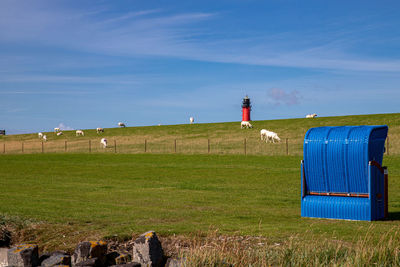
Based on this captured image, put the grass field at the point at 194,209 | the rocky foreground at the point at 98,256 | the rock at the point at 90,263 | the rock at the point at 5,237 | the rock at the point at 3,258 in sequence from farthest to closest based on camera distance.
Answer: the rock at the point at 5,237
the rock at the point at 3,258
the grass field at the point at 194,209
the rocky foreground at the point at 98,256
the rock at the point at 90,263

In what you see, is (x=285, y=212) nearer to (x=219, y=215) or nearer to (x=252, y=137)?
(x=219, y=215)

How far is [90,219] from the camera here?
53.4 ft

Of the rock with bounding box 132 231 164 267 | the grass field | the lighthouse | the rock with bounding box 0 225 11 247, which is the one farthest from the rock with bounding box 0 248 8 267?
the lighthouse

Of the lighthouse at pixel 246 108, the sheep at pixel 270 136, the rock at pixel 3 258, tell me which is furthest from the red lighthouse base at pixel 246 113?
the rock at pixel 3 258

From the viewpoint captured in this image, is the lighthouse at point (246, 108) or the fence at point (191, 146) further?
the lighthouse at point (246, 108)

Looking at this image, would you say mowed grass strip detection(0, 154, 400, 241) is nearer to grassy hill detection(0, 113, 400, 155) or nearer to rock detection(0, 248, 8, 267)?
rock detection(0, 248, 8, 267)

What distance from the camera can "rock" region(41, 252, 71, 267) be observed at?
468 inches

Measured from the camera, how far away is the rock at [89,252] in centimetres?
1183

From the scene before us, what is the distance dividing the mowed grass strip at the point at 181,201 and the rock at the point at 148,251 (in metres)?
1.93

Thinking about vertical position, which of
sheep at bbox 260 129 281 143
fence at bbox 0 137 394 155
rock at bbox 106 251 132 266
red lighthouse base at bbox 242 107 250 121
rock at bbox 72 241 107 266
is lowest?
rock at bbox 106 251 132 266

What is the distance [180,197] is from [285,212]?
6.03 meters

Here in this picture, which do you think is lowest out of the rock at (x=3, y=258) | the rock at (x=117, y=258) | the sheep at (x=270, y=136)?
the rock at (x=3, y=258)

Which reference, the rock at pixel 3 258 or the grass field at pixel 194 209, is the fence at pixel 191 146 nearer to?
the grass field at pixel 194 209

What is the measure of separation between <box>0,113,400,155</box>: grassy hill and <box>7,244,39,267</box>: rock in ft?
137
